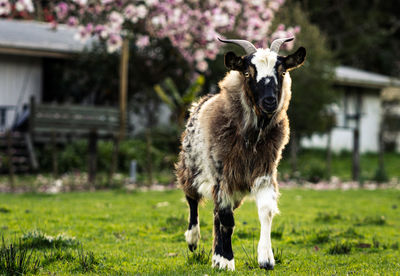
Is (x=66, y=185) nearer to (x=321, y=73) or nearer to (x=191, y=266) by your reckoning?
(x=191, y=266)

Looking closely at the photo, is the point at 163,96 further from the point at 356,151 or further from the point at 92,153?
the point at 356,151

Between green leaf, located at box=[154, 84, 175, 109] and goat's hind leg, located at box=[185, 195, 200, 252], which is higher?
green leaf, located at box=[154, 84, 175, 109]

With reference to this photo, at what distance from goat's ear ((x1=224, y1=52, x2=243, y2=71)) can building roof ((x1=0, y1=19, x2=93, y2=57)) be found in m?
14.4

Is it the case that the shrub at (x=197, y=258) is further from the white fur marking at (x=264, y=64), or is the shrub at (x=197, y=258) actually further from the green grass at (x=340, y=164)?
the green grass at (x=340, y=164)

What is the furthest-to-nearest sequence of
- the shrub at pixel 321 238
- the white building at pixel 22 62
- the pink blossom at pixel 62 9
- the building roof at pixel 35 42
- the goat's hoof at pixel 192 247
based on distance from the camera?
the white building at pixel 22 62
the building roof at pixel 35 42
the pink blossom at pixel 62 9
the shrub at pixel 321 238
the goat's hoof at pixel 192 247

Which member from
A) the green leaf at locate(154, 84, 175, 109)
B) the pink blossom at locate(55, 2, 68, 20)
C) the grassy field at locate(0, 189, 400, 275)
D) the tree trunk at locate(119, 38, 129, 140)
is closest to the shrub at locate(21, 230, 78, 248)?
the grassy field at locate(0, 189, 400, 275)

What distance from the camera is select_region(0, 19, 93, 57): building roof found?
20.7 m

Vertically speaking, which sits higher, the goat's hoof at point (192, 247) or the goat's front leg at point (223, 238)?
the goat's front leg at point (223, 238)

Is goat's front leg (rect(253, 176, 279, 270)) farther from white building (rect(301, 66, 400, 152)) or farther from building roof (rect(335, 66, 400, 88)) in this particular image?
white building (rect(301, 66, 400, 152))

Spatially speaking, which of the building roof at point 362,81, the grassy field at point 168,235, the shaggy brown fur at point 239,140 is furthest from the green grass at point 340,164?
the shaggy brown fur at point 239,140

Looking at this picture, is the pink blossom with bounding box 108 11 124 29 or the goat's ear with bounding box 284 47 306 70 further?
the pink blossom with bounding box 108 11 124 29

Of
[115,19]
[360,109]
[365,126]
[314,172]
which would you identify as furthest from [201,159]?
[365,126]

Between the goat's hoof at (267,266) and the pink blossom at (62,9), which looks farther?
the pink blossom at (62,9)

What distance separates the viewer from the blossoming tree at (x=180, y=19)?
51.5 ft
